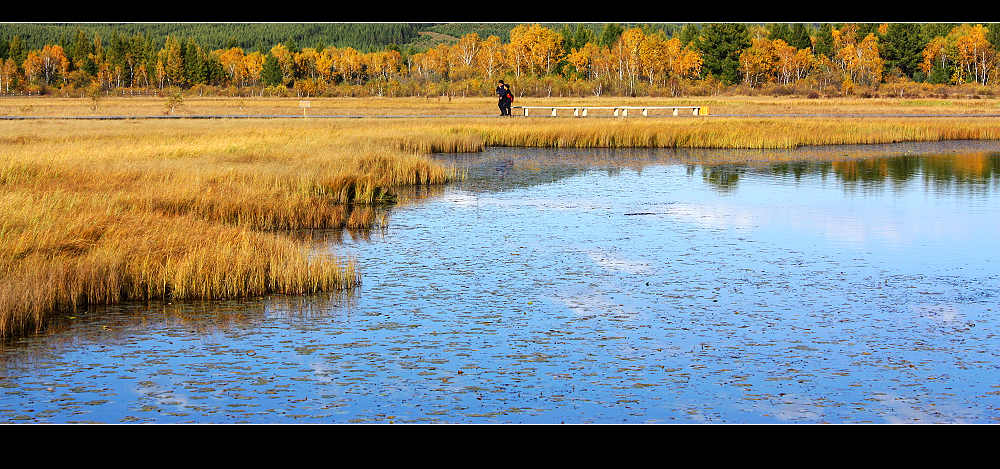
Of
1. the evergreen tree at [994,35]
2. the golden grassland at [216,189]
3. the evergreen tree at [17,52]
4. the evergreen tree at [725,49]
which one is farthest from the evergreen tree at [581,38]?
the golden grassland at [216,189]

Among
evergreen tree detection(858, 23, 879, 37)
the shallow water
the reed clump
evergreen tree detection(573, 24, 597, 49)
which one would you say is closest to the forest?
evergreen tree detection(858, 23, 879, 37)

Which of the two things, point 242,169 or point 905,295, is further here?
point 242,169

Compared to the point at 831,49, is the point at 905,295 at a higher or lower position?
lower

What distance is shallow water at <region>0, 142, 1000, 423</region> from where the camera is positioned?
9.12m

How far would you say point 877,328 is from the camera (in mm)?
11859

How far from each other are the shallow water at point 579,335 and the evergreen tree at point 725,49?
106052mm

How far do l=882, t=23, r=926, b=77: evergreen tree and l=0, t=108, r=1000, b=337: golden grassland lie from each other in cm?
8617

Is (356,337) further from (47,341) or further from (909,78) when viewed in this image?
(909,78)

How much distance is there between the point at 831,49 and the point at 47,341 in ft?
456

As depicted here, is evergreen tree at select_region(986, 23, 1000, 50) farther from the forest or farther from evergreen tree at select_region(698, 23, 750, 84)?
evergreen tree at select_region(698, 23, 750, 84)

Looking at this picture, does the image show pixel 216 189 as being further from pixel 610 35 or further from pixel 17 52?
pixel 17 52

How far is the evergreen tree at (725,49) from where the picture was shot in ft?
406
